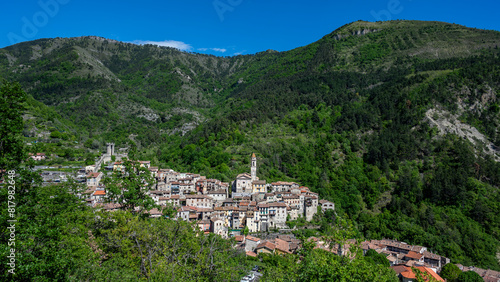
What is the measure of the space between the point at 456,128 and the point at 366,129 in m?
25.7

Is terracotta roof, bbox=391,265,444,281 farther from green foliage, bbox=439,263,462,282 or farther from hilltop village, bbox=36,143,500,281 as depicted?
green foliage, bbox=439,263,462,282

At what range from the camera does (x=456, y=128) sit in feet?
307

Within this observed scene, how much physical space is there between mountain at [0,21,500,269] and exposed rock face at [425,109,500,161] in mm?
418

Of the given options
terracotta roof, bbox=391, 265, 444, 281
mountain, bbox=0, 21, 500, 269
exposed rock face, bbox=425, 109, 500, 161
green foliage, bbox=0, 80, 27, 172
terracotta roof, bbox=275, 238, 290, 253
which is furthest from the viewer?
exposed rock face, bbox=425, 109, 500, 161

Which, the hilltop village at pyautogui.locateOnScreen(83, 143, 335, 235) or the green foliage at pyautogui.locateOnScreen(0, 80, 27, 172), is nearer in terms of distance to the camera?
the green foliage at pyautogui.locateOnScreen(0, 80, 27, 172)

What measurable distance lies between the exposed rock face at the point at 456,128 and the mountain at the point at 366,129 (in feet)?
1.37

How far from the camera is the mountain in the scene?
68250mm

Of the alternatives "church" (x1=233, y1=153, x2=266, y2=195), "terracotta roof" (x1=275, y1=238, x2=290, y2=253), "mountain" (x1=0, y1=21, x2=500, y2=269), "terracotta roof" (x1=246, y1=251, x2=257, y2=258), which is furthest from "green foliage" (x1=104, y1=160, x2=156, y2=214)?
"mountain" (x1=0, y1=21, x2=500, y2=269)

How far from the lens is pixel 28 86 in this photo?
501 ft

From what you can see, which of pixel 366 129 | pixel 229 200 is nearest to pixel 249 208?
pixel 229 200

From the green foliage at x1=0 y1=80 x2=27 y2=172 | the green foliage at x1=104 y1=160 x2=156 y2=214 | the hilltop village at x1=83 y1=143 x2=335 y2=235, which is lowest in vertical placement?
the hilltop village at x1=83 y1=143 x2=335 y2=235

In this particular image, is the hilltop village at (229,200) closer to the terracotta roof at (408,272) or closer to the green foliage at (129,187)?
the terracotta roof at (408,272)

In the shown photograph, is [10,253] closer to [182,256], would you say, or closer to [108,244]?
[108,244]

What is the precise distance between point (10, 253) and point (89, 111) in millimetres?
132584
